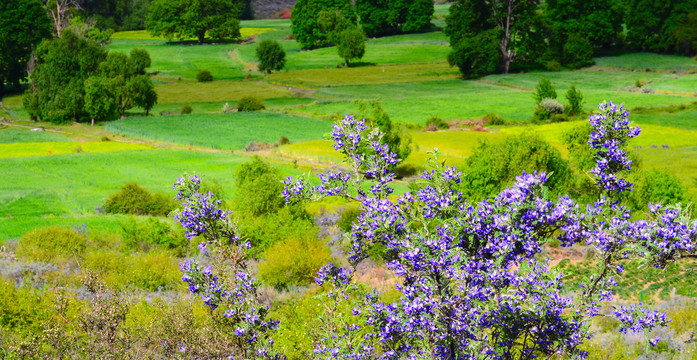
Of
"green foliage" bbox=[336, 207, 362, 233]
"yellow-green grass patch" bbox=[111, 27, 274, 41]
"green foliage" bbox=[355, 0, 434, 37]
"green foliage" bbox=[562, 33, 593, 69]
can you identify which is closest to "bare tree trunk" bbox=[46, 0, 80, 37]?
"yellow-green grass patch" bbox=[111, 27, 274, 41]

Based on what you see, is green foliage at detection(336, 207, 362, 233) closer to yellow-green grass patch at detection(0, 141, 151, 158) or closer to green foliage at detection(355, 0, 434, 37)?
yellow-green grass patch at detection(0, 141, 151, 158)

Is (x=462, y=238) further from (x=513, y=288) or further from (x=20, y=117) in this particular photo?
(x=20, y=117)

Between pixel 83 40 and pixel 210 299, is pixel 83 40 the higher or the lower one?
the higher one

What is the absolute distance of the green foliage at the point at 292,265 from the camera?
85.0 ft

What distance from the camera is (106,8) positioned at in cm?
18488

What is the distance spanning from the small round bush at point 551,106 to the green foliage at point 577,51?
48170 mm

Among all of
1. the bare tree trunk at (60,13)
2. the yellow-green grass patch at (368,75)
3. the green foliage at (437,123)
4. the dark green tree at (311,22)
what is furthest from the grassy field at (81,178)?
the dark green tree at (311,22)

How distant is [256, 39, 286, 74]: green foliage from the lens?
12331 centimetres

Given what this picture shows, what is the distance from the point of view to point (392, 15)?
160 metres

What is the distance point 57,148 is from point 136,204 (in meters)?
29.6

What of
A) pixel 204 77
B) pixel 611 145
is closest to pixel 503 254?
pixel 611 145

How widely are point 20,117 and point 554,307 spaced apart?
3764 inches

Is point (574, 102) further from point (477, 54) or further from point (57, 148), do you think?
point (57, 148)

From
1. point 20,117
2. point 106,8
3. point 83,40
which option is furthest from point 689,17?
point 106,8
